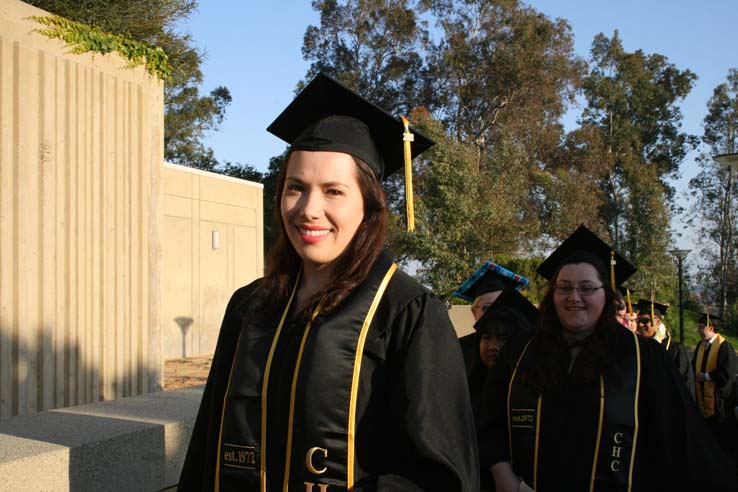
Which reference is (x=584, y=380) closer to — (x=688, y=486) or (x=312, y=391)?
(x=688, y=486)

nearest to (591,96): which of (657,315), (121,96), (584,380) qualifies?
(657,315)

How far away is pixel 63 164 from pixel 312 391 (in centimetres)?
529

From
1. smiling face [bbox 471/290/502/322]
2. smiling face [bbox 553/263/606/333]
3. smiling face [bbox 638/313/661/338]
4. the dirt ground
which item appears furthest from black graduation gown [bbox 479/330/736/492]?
the dirt ground

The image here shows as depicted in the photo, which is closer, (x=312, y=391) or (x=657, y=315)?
(x=312, y=391)

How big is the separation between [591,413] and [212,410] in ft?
6.50

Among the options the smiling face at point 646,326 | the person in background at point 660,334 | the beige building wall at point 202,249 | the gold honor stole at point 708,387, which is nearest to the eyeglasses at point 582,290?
the person in background at point 660,334

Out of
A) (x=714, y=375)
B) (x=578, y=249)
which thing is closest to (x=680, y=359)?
(x=714, y=375)

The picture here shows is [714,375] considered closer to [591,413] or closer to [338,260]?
[591,413]

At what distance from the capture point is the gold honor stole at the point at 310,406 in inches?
69.0

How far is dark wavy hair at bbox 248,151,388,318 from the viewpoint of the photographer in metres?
1.91

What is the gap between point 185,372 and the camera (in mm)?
15305

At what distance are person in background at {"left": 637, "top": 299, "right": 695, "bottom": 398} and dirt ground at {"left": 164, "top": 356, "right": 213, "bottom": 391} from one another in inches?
272

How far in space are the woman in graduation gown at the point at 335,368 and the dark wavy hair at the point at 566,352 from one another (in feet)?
5.68

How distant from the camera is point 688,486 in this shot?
10.4ft
